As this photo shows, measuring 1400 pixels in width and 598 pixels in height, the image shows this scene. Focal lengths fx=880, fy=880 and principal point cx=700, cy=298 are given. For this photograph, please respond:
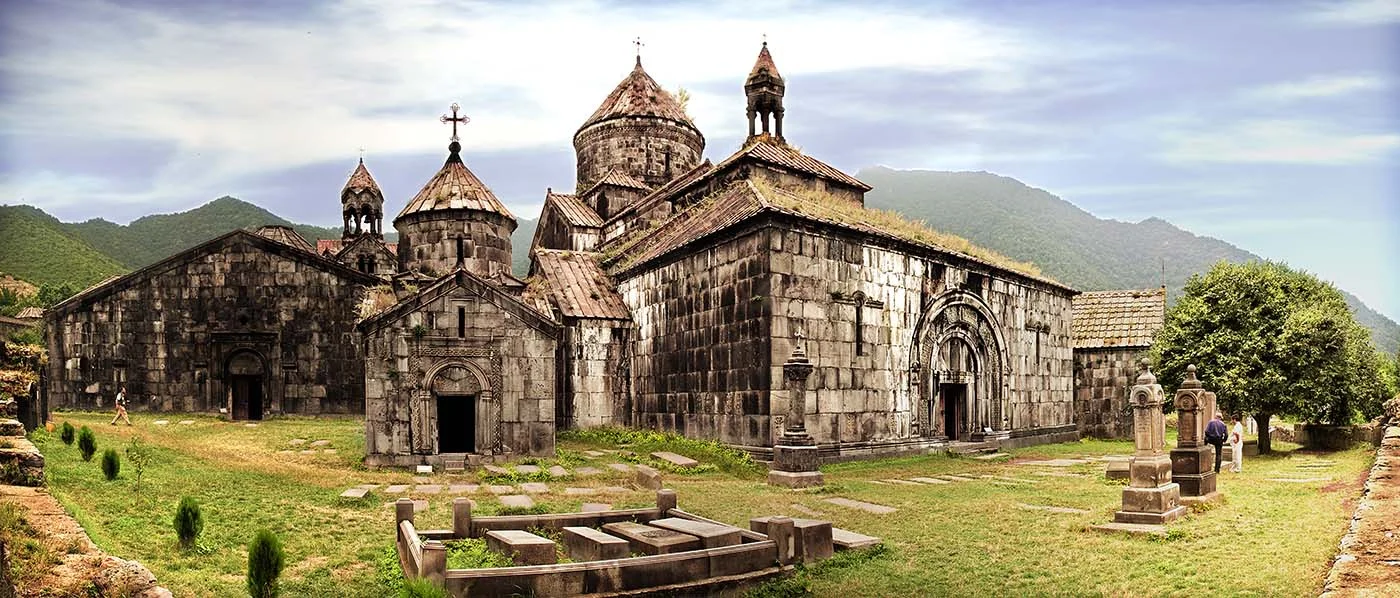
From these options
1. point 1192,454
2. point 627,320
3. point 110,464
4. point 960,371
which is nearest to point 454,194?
point 627,320

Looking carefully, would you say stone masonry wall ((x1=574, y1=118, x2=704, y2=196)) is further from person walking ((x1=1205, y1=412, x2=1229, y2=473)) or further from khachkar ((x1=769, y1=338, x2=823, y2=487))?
person walking ((x1=1205, y1=412, x2=1229, y2=473))

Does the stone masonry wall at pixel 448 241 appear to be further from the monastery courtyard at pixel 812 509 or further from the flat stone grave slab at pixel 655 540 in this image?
the flat stone grave slab at pixel 655 540

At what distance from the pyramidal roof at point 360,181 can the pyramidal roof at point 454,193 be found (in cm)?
1590

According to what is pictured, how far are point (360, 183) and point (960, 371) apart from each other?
28.0 m

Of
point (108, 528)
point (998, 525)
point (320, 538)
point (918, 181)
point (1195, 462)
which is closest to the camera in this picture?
point (108, 528)

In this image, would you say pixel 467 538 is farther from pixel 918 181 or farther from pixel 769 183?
pixel 918 181

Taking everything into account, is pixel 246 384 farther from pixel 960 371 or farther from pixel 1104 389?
pixel 1104 389

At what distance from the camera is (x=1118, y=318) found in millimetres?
28969

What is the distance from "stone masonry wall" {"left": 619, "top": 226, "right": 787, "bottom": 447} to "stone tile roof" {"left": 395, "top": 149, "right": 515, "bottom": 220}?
4778 mm

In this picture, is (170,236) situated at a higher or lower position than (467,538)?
higher

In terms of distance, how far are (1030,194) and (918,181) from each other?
19.6 metres

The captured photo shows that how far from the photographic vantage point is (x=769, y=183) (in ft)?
69.7

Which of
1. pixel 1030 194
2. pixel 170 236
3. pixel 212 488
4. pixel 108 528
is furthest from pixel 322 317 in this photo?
pixel 1030 194

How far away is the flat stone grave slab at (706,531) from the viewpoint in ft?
26.3
